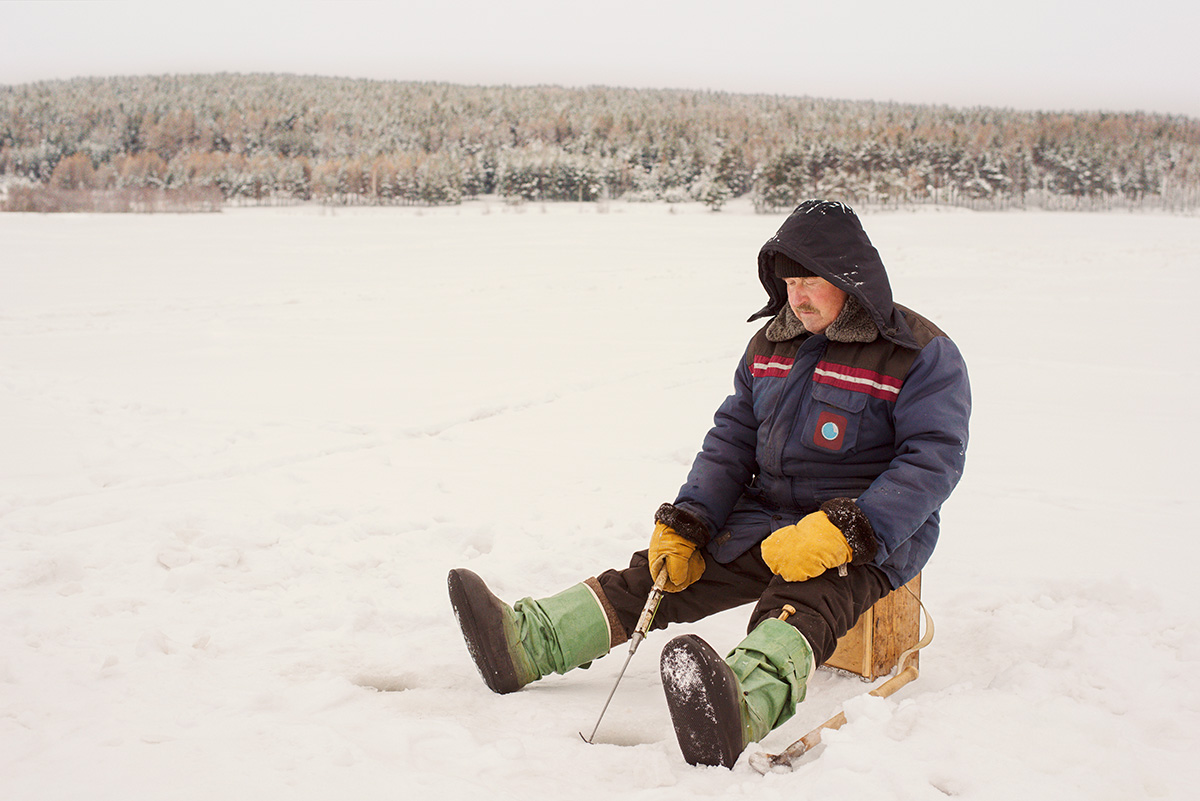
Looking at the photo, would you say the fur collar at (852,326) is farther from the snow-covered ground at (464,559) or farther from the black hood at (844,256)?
the snow-covered ground at (464,559)

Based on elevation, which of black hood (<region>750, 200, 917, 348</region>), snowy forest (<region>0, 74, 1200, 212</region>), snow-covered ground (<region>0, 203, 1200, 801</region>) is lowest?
snow-covered ground (<region>0, 203, 1200, 801</region>)

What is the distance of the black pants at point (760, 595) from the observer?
2.35 meters

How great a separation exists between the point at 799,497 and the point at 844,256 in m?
0.74

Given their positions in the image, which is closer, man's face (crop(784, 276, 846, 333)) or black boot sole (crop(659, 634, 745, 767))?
black boot sole (crop(659, 634, 745, 767))

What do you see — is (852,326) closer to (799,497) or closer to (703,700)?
(799,497)

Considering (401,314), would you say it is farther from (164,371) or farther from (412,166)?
(412,166)

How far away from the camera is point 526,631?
2607 mm

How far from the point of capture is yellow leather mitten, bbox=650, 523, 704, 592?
104 inches

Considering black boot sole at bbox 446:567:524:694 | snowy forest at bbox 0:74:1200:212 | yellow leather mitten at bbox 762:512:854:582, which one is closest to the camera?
yellow leather mitten at bbox 762:512:854:582

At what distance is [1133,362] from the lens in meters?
8.61

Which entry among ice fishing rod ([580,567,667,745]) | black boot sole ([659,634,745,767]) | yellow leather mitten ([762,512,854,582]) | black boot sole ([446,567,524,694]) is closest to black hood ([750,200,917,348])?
yellow leather mitten ([762,512,854,582])

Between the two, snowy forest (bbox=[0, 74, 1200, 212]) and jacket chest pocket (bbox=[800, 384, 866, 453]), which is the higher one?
snowy forest (bbox=[0, 74, 1200, 212])

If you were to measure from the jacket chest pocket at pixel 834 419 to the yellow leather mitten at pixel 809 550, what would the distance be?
0.90 feet

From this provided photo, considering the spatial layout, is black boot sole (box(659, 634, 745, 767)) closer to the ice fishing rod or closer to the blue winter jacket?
the ice fishing rod
